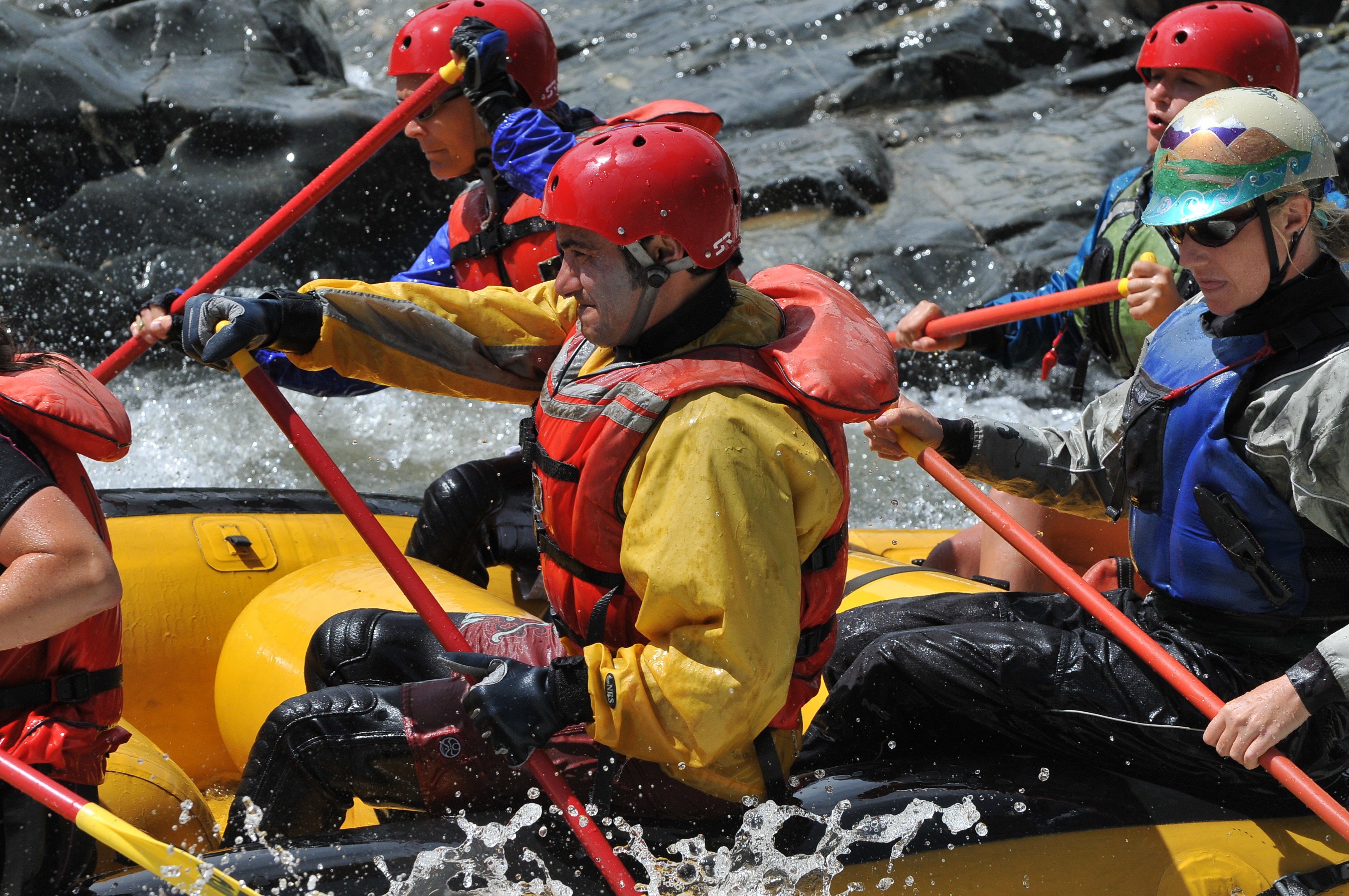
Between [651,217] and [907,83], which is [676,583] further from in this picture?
[907,83]

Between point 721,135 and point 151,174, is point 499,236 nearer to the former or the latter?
point 151,174

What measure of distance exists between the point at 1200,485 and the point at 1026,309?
1220 mm

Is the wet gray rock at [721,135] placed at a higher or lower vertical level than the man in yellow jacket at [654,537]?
lower

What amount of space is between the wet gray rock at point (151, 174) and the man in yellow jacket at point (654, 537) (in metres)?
5.86

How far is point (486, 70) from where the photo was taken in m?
3.36

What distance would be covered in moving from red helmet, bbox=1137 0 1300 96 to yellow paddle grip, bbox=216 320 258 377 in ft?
8.40

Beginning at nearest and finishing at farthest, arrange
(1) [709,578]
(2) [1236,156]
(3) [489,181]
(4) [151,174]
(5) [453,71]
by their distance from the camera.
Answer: (1) [709,578] → (2) [1236,156] → (5) [453,71] → (3) [489,181] → (4) [151,174]

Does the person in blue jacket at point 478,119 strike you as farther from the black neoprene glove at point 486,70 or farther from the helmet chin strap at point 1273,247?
the helmet chin strap at point 1273,247

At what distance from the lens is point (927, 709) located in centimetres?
263

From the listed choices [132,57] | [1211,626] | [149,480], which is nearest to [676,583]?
[1211,626]

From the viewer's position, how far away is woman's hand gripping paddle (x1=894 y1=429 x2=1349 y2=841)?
2.16m

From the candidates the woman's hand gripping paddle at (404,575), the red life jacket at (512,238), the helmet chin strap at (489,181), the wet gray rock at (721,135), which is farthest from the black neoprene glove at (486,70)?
the wet gray rock at (721,135)

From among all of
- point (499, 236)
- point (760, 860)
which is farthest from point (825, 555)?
point (499, 236)

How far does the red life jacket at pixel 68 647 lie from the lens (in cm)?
206
